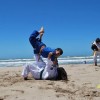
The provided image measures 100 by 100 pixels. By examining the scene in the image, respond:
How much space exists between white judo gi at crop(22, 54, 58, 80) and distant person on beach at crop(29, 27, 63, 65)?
0.64 feet

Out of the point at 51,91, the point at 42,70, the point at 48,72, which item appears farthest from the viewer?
the point at 42,70

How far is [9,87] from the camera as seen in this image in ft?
26.6

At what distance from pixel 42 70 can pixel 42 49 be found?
2.27 feet

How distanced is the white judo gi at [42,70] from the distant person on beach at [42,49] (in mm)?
195

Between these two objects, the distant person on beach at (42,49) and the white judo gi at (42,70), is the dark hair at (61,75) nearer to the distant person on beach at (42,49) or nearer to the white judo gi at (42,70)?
the white judo gi at (42,70)

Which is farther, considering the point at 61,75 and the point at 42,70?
the point at 42,70

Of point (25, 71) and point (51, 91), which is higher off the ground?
point (25, 71)

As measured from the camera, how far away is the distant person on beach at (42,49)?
9844 mm

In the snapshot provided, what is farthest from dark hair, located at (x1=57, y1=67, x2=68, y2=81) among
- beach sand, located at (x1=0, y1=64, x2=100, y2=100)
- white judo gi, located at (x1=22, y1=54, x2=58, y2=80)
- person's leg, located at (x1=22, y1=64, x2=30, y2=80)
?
person's leg, located at (x1=22, y1=64, x2=30, y2=80)

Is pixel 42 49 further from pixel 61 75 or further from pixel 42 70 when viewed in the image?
pixel 61 75

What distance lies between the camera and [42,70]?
1006 cm

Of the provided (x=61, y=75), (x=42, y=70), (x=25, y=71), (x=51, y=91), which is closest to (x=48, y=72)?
(x=42, y=70)

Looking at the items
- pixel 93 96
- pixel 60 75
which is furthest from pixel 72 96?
pixel 60 75

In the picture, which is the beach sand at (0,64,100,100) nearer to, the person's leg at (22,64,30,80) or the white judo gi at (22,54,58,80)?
the white judo gi at (22,54,58,80)
